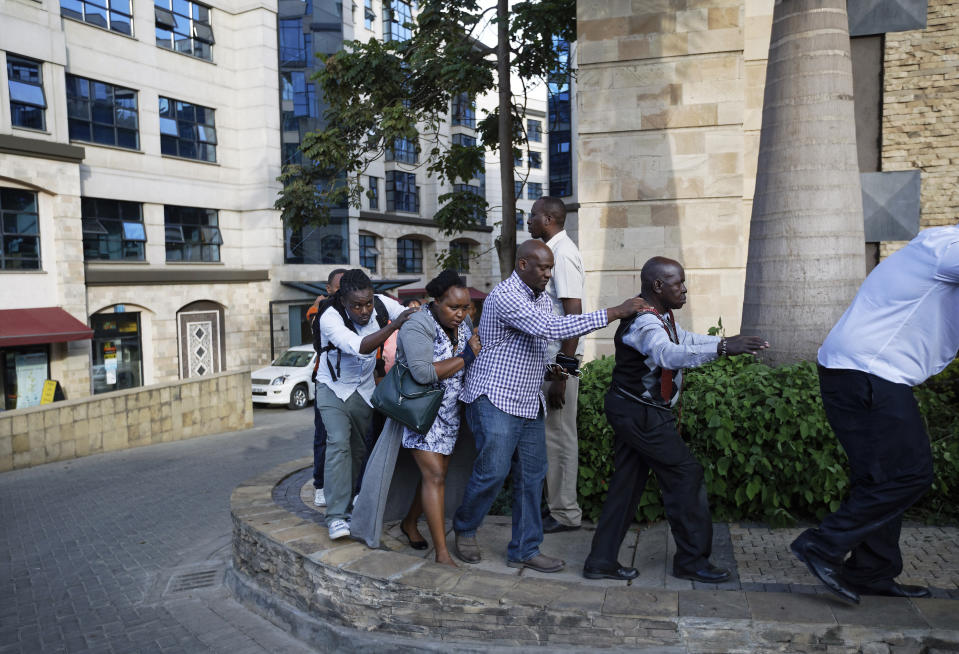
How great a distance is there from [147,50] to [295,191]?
1365 cm

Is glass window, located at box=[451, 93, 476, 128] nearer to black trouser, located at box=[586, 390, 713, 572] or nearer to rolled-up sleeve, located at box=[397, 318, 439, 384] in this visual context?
rolled-up sleeve, located at box=[397, 318, 439, 384]

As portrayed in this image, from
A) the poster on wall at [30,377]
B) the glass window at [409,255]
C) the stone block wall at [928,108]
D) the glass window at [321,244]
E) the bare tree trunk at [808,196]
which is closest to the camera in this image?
the bare tree trunk at [808,196]

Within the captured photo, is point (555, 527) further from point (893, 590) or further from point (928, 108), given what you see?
point (928, 108)

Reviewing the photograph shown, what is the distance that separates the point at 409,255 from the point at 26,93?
20.7 metres

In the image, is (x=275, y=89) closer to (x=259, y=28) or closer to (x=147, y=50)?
(x=259, y=28)

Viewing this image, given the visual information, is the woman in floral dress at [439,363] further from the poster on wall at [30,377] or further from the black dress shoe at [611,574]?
the poster on wall at [30,377]

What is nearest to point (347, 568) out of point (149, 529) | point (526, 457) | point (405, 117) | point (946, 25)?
point (526, 457)

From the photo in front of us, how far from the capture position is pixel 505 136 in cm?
1148

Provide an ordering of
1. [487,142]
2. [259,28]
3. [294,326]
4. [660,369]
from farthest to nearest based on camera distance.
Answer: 1. [294,326]
2. [259,28]
3. [487,142]
4. [660,369]

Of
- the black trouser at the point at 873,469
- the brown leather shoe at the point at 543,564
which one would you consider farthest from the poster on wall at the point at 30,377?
the black trouser at the point at 873,469

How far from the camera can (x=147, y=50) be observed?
22312 mm

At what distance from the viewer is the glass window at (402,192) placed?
3622 centimetres

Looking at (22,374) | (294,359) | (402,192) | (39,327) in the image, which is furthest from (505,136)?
(402,192)

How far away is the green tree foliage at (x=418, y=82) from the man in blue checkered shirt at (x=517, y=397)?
7.43 metres
